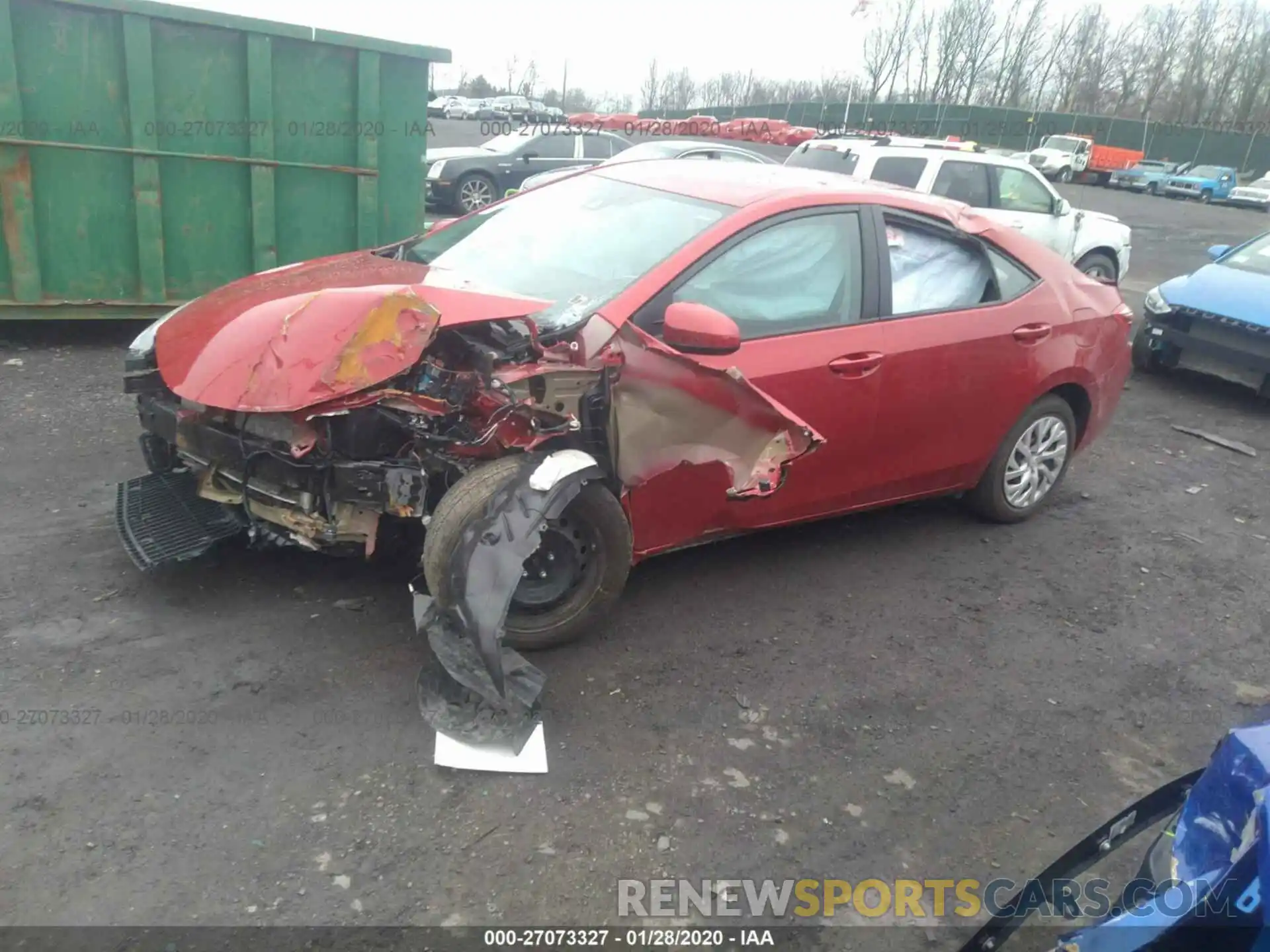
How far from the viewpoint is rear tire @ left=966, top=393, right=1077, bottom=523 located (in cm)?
488

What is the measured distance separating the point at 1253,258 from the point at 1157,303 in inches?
40.0

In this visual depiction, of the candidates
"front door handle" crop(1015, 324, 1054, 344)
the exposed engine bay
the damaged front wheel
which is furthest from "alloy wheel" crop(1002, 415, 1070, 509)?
the exposed engine bay

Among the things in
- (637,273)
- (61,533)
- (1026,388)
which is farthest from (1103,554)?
(61,533)

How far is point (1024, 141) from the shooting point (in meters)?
47.4

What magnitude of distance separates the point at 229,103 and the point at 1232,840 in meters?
7.13

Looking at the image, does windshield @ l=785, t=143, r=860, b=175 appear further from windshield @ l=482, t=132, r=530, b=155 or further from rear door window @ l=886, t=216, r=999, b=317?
windshield @ l=482, t=132, r=530, b=155

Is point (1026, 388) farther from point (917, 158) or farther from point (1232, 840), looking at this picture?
point (917, 158)

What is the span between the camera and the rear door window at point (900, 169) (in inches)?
394

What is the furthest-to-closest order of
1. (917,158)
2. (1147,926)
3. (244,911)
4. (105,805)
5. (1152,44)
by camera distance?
(1152,44) → (917,158) → (105,805) → (244,911) → (1147,926)

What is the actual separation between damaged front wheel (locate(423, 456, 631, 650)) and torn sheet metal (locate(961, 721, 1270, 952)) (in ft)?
5.76

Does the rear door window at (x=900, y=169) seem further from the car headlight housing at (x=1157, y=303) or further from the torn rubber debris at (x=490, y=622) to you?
the torn rubber debris at (x=490, y=622)

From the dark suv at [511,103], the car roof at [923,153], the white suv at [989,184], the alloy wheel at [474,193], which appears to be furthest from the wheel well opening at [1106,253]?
the dark suv at [511,103]

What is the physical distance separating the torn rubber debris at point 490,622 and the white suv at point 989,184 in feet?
24.2

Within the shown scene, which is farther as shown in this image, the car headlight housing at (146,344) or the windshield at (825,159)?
the windshield at (825,159)
